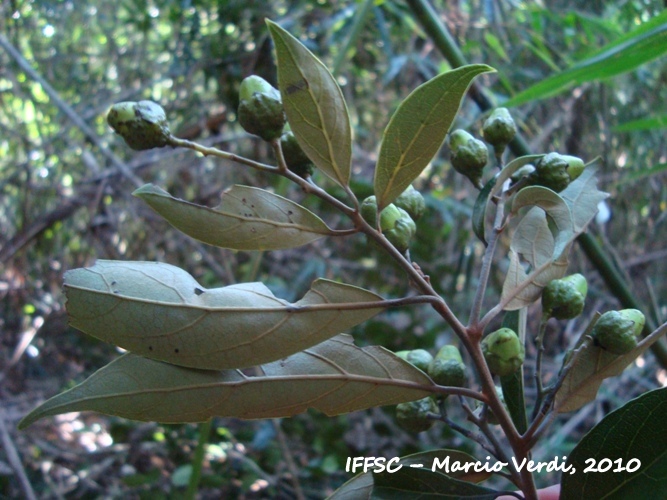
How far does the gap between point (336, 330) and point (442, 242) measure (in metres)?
1.92

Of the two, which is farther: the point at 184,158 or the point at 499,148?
the point at 184,158

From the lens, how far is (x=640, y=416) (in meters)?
0.48

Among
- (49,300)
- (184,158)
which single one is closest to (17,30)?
(184,158)

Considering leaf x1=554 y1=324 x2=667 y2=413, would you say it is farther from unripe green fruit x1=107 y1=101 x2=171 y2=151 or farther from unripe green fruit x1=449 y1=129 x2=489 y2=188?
unripe green fruit x1=107 y1=101 x2=171 y2=151

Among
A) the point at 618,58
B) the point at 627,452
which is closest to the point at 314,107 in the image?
the point at 627,452

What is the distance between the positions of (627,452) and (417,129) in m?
0.32

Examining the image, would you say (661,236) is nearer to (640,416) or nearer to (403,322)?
(403,322)

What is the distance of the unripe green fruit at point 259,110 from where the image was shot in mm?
526

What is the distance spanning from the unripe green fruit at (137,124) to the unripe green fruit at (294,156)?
0.11 m

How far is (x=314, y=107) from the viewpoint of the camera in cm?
49

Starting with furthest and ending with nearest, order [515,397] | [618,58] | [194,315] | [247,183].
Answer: [247,183], [618,58], [515,397], [194,315]

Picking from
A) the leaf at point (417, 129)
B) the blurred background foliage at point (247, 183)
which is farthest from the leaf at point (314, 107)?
the blurred background foliage at point (247, 183)

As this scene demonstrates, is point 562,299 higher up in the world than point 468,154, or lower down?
lower down

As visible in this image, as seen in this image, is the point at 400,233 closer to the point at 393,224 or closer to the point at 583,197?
the point at 393,224
